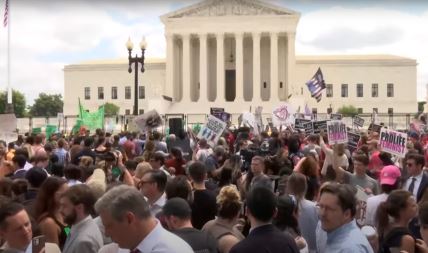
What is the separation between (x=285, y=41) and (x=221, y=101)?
1123cm

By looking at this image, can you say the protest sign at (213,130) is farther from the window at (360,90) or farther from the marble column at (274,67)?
the window at (360,90)

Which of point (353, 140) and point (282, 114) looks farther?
point (282, 114)

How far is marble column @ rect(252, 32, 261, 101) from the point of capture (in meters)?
77.5

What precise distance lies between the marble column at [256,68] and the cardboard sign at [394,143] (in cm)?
6459

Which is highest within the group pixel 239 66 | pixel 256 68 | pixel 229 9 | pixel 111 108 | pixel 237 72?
pixel 229 9

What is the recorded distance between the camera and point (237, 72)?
7819 centimetres

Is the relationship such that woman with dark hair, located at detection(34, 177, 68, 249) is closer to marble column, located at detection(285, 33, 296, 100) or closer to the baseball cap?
the baseball cap

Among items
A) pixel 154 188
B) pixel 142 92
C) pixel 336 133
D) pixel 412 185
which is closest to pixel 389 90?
pixel 142 92

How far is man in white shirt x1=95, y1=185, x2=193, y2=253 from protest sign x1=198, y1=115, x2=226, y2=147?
12.2 metres

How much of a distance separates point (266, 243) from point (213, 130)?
1169cm

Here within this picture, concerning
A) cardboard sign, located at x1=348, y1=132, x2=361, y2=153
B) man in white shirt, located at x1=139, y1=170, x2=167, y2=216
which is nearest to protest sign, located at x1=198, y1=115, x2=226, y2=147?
cardboard sign, located at x1=348, y1=132, x2=361, y2=153

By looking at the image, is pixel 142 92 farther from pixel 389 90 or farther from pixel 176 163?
pixel 176 163

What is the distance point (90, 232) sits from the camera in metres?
5.50

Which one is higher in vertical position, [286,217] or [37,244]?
[37,244]
